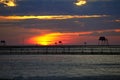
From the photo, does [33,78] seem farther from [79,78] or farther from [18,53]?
[18,53]

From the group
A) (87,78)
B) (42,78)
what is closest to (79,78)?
(87,78)

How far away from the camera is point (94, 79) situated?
63.2 m

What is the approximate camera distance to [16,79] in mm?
61156

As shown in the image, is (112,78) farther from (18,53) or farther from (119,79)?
(18,53)

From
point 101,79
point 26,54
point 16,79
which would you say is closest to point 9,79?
point 16,79

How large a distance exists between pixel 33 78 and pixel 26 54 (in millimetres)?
118562

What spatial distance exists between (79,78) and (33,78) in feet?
22.5

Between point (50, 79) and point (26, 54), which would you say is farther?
point (26, 54)

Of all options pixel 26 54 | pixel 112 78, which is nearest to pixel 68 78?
pixel 112 78

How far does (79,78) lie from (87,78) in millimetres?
1320

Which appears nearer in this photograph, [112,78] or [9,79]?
[9,79]

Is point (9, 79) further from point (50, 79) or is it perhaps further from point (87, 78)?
point (87, 78)

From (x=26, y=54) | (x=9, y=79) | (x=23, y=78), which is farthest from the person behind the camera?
(x=26, y=54)

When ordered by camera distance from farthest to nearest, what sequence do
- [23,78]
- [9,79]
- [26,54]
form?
[26,54], [23,78], [9,79]
